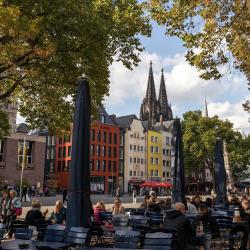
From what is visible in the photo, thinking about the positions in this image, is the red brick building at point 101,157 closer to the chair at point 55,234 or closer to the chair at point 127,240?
the chair at point 55,234

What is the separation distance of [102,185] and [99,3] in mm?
59064

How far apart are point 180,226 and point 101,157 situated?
221ft

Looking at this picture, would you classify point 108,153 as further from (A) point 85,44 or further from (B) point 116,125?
(A) point 85,44

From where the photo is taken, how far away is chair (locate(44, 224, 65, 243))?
812 centimetres

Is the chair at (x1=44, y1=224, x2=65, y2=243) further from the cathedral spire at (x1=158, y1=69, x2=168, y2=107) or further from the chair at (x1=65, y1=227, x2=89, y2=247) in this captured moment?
the cathedral spire at (x1=158, y1=69, x2=168, y2=107)

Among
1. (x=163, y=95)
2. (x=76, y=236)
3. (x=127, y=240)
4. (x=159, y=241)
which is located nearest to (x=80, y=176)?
(x=76, y=236)

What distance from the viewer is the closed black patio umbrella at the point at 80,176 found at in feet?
29.8

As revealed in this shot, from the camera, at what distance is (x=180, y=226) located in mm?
7668

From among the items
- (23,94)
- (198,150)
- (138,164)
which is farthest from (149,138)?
(23,94)

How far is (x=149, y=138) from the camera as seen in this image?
85562 mm

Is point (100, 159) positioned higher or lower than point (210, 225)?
higher

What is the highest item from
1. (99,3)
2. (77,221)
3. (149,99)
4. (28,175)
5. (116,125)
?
(149,99)

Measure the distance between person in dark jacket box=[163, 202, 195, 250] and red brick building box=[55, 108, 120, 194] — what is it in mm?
63652

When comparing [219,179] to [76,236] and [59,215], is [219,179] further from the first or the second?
[76,236]
